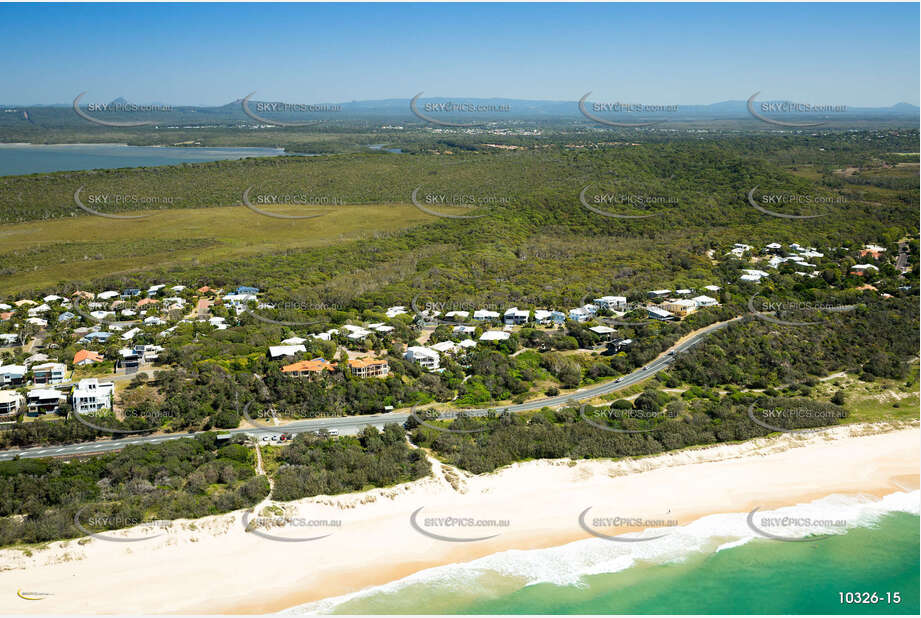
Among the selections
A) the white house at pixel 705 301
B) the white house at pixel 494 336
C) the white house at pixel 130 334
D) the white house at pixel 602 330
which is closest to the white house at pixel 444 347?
the white house at pixel 494 336

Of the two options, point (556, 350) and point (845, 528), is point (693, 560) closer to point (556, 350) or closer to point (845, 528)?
point (845, 528)

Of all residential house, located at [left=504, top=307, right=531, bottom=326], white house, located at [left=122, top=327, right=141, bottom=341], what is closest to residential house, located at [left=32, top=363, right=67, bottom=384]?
white house, located at [left=122, top=327, right=141, bottom=341]

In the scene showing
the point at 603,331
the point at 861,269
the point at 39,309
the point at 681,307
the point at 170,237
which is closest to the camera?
the point at 603,331

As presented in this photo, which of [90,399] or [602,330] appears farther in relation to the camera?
[602,330]

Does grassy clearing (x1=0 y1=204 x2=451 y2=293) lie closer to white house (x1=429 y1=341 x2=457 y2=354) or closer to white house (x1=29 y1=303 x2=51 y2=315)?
white house (x1=29 y1=303 x2=51 y2=315)

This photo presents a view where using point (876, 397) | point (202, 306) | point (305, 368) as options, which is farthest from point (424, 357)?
point (876, 397)

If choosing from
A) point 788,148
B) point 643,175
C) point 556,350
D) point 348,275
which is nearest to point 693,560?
point 556,350

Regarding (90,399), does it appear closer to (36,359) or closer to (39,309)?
(36,359)
